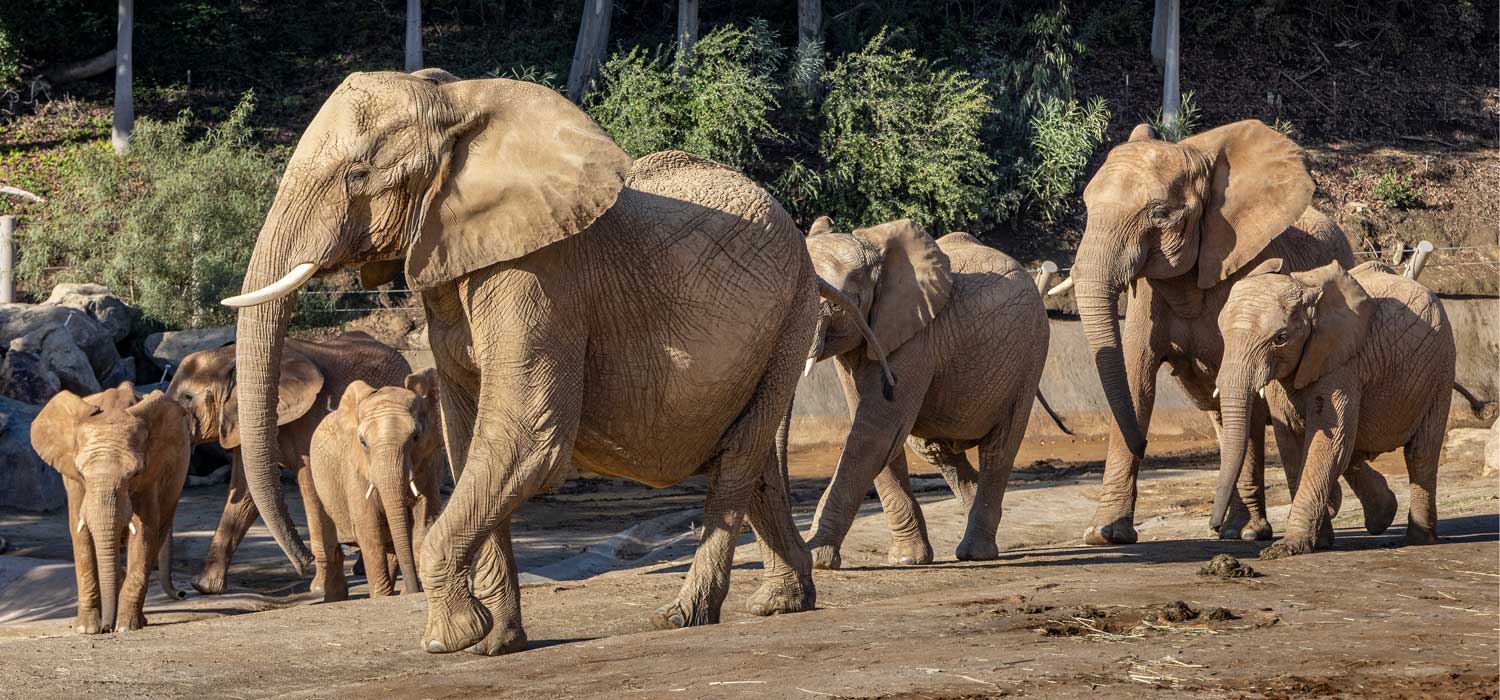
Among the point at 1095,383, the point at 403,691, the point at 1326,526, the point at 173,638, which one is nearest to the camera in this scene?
the point at 403,691

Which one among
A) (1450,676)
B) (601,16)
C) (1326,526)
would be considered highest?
(601,16)

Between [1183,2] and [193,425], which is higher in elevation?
[1183,2]

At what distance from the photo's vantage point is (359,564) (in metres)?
14.2

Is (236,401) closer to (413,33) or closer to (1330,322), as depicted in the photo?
(1330,322)

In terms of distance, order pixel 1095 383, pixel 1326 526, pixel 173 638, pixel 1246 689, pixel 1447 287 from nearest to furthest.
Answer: pixel 1246 689 < pixel 173 638 < pixel 1326 526 < pixel 1095 383 < pixel 1447 287

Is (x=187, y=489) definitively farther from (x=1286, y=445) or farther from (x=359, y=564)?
(x=1286, y=445)

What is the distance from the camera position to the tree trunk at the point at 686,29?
95.0ft

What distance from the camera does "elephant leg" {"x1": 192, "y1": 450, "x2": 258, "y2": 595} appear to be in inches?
510

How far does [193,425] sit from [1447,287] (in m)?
19.5

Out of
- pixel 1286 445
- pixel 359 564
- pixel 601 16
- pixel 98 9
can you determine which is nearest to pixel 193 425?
pixel 359 564

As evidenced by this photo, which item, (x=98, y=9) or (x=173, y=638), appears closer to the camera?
(x=173, y=638)

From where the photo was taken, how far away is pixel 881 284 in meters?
11.2

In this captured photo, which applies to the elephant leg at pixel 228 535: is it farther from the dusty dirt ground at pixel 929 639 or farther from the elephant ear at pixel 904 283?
the elephant ear at pixel 904 283

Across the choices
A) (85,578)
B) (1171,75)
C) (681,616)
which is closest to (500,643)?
(681,616)
